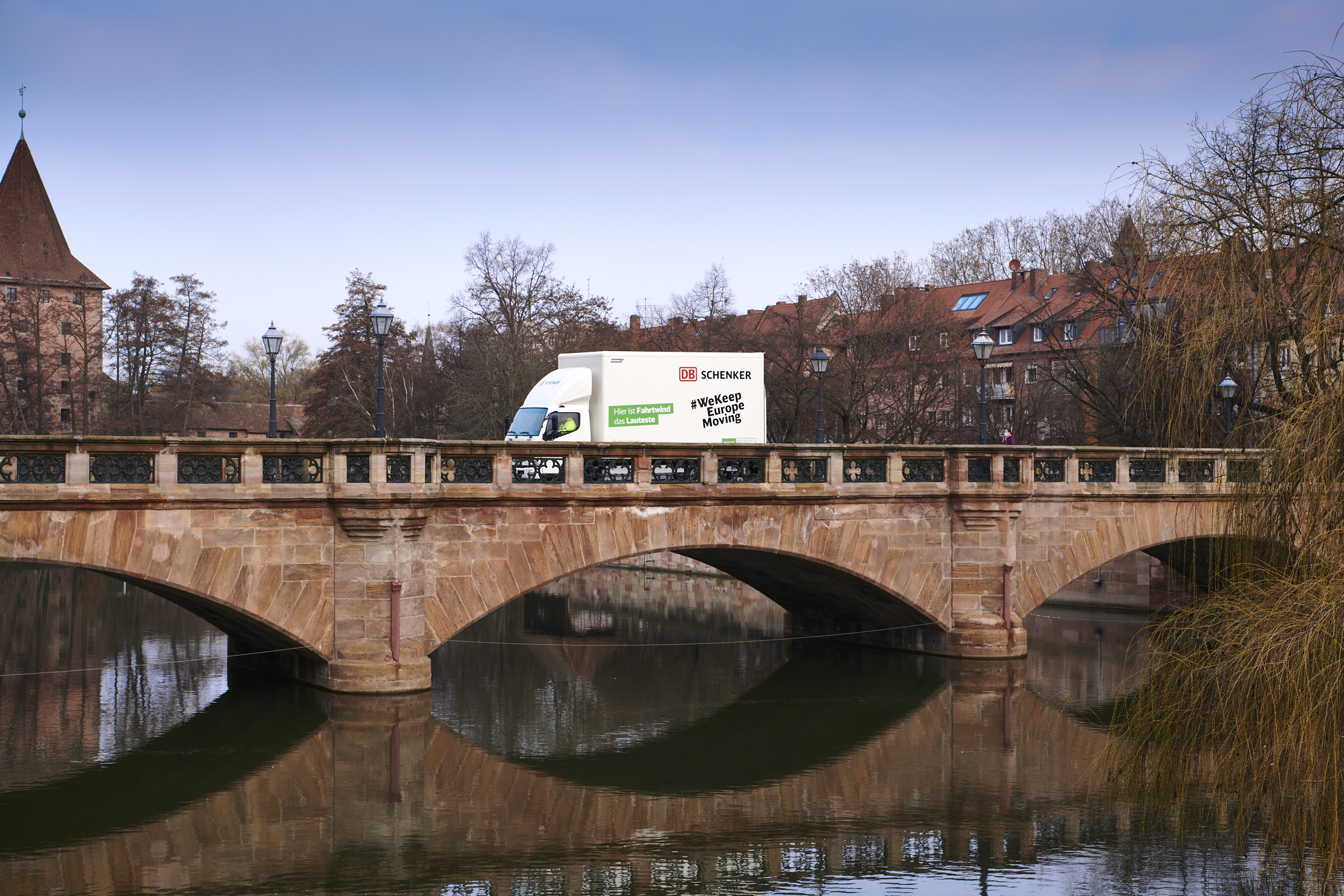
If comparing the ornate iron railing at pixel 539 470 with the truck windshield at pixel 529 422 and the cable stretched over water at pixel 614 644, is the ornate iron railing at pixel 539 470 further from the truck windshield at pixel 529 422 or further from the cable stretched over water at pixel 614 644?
the cable stretched over water at pixel 614 644

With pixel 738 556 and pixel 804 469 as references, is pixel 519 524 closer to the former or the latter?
pixel 804 469

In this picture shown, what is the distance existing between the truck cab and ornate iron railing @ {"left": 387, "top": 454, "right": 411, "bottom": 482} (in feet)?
20.2

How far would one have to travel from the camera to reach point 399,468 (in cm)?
1677

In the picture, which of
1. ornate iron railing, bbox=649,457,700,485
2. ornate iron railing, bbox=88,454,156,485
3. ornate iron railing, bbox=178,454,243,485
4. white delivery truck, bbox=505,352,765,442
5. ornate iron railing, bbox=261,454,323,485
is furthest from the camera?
white delivery truck, bbox=505,352,765,442

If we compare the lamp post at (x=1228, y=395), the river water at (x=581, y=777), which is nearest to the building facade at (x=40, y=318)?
the river water at (x=581, y=777)

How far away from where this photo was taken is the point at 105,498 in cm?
1519

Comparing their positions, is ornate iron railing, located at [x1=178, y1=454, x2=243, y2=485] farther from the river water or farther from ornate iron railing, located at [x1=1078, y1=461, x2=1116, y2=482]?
ornate iron railing, located at [x1=1078, y1=461, x2=1116, y2=482]

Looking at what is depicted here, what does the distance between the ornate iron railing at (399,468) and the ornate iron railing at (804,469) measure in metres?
5.73

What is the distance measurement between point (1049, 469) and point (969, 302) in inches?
1446

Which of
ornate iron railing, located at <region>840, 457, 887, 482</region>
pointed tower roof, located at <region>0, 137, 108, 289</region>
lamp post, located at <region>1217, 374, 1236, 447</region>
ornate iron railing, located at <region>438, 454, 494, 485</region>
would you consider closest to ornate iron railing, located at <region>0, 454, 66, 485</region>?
ornate iron railing, located at <region>438, 454, 494, 485</region>

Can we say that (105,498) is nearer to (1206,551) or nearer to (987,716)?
(987,716)

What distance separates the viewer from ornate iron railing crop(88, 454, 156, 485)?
1527cm

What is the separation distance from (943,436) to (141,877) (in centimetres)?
3229

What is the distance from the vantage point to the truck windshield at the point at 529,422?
75.9ft
